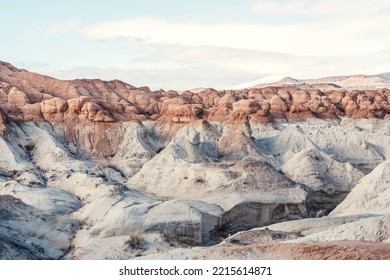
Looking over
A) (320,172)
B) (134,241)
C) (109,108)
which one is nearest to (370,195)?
(320,172)

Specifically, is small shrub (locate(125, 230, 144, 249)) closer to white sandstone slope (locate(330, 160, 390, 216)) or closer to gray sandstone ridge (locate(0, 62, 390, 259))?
gray sandstone ridge (locate(0, 62, 390, 259))

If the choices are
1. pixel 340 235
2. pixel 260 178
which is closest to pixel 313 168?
pixel 260 178

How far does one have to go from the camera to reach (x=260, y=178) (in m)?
39.5

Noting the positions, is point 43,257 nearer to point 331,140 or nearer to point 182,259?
point 182,259

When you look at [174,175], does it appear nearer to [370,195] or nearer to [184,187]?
[184,187]

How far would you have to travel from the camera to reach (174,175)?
4322 cm

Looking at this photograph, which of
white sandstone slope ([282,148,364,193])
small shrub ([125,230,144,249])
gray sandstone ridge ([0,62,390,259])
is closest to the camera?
small shrub ([125,230,144,249])

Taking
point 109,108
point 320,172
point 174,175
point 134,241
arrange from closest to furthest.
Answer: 1. point 134,241
2. point 174,175
3. point 320,172
4. point 109,108

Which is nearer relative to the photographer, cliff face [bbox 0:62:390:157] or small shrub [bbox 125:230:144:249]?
small shrub [bbox 125:230:144:249]

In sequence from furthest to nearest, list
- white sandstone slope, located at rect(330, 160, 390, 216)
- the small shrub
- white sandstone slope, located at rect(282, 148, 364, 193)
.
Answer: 1. white sandstone slope, located at rect(282, 148, 364, 193)
2. white sandstone slope, located at rect(330, 160, 390, 216)
3. the small shrub

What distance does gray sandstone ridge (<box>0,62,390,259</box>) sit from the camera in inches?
995

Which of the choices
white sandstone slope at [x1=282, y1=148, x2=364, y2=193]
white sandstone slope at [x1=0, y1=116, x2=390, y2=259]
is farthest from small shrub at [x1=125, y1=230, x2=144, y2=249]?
Answer: white sandstone slope at [x1=282, y1=148, x2=364, y2=193]

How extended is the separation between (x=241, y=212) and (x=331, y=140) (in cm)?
2397

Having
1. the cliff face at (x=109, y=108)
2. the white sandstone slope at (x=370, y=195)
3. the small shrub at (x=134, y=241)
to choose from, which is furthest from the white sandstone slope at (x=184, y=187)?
the cliff face at (x=109, y=108)
